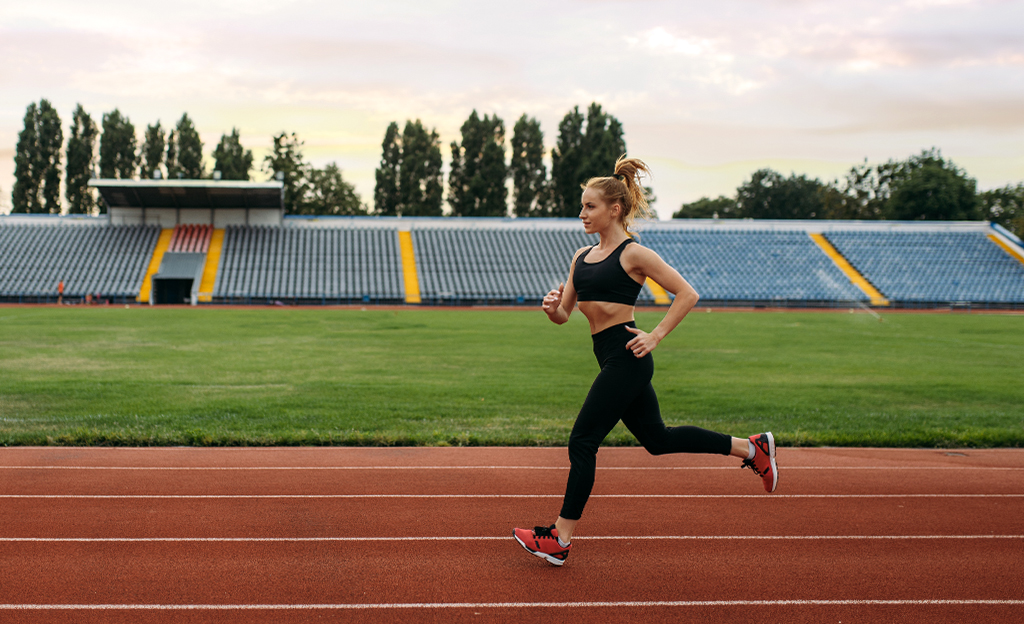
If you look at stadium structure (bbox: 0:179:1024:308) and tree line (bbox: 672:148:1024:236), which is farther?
tree line (bbox: 672:148:1024:236)

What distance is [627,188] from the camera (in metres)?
4.67

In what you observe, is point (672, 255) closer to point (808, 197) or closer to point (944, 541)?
point (944, 541)

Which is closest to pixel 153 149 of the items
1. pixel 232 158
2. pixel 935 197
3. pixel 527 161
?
pixel 232 158

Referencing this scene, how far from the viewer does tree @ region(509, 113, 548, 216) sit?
68.9m

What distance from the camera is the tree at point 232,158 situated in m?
63.8

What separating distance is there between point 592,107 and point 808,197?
50.1 metres

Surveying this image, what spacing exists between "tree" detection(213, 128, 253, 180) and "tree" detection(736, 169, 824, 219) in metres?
69.2

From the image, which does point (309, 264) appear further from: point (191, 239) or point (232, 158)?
point (232, 158)

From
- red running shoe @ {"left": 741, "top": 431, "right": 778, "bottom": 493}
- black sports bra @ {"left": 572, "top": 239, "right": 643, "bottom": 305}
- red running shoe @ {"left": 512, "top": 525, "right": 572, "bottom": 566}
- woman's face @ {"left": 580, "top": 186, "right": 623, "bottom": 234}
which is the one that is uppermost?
woman's face @ {"left": 580, "top": 186, "right": 623, "bottom": 234}

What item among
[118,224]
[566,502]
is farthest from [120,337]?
[118,224]

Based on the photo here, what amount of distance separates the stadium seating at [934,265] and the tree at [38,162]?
6034 cm

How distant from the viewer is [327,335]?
2291 centimetres

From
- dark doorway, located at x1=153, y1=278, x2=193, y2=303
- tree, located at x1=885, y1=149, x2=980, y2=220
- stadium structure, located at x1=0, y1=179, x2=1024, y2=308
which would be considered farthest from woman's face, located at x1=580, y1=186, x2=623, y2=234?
tree, located at x1=885, y1=149, x2=980, y2=220

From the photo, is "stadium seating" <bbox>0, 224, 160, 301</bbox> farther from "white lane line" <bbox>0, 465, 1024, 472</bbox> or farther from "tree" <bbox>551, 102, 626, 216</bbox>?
"white lane line" <bbox>0, 465, 1024, 472</bbox>
